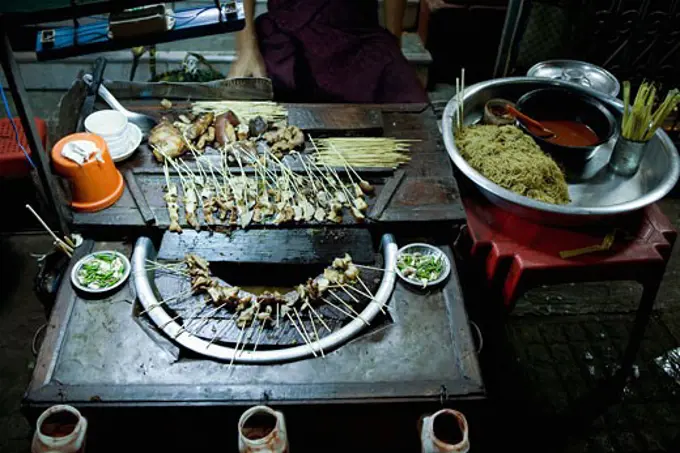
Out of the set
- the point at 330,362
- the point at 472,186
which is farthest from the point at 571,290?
the point at 330,362

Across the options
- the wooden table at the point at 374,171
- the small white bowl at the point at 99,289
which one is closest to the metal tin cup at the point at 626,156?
the wooden table at the point at 374,171

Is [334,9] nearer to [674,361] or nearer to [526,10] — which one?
[526,10]

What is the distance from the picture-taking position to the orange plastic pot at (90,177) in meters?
3.31

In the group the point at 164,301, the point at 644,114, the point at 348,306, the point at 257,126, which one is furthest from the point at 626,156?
the point at 164,301

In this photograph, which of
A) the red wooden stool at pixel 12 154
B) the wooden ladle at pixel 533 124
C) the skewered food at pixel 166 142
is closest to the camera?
the skewered food at pixel 166 142

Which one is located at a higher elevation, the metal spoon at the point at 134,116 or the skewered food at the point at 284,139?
the metal spoon at the point at 134,116

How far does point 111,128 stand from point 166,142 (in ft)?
1.15

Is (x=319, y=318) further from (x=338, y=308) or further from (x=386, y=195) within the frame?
(x=386, y=195)

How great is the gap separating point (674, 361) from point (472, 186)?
240 cm

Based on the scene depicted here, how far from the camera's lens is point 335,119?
4238 millimetres

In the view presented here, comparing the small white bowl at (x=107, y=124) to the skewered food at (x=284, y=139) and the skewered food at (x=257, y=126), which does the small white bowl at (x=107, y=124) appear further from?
the skewered food at (x=284, y=139)

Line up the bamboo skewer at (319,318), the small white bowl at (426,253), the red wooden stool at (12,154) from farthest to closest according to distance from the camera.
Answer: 1. the red wooden stool at (12,154)
2. the small white bowl at (426,253)
3. the bamboo skewer at (319,318)

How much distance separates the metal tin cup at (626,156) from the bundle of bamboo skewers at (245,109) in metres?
2.30

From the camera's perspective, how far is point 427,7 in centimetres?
637
